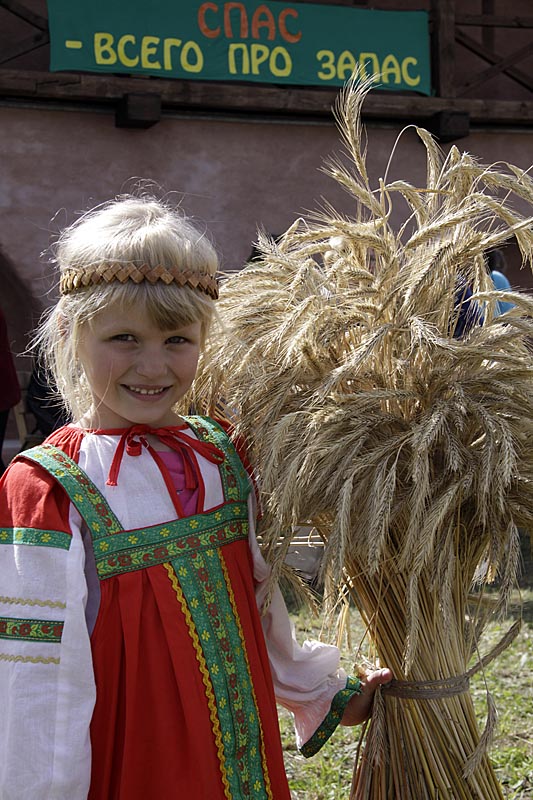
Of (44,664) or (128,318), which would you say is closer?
(44,664)

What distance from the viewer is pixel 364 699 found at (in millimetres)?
1545

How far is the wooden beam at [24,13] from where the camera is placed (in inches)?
236

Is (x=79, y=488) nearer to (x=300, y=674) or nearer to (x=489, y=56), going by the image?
(x=300, y=674)

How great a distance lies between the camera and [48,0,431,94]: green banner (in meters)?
5.80

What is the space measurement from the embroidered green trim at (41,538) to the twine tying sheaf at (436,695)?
58 centimetres

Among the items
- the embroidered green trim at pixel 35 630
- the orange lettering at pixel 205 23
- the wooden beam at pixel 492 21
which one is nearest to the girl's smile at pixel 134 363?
the embroidered green trim at pixel 35 630

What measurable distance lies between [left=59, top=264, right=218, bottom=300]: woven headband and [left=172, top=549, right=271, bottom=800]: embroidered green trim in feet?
1.30

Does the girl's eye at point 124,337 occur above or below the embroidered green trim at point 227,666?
above

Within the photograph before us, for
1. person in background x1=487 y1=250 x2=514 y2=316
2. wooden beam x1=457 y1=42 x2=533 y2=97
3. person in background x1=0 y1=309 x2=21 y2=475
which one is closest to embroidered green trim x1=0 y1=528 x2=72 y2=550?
person in background x1=487 y1=250 x2=514 y2=316

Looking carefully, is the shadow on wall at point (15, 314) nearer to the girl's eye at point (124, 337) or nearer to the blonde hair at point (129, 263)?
the blonde hair at point (129, 263)

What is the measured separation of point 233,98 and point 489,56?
219 cm

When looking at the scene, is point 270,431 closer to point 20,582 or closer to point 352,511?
point 352,511

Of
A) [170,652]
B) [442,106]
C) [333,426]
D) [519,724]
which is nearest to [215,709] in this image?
[170,652]

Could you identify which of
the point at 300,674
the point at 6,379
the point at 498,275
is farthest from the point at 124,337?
the point at 6,379
